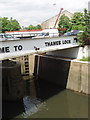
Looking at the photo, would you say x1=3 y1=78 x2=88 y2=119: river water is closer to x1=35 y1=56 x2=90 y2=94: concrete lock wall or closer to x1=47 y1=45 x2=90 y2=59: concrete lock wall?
x1=35 y1=56 x2=90 y2=94: concrete lock wall

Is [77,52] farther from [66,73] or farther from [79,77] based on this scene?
[79,77]

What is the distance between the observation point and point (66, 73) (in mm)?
20375

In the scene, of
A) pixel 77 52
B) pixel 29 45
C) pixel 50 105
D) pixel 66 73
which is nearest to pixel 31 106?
pixel 50 105

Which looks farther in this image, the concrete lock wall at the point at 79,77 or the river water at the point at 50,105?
the concrete lock wall at the point at 79,77

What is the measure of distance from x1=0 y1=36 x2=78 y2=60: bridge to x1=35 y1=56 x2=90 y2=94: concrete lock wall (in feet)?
9.66

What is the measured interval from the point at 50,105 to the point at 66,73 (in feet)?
17.6

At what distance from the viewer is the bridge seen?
1190 cm

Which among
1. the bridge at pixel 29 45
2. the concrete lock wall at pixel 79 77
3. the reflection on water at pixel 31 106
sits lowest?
the reflection on water at pixel 31 106

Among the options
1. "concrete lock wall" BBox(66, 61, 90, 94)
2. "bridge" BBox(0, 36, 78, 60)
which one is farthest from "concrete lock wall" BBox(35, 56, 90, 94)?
"bridge" BBox(0, 36, 78, 60)

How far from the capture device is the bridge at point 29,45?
11898mm

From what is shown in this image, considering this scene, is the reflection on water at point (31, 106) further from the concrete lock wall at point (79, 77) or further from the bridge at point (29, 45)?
the bridge at point (29, 45)

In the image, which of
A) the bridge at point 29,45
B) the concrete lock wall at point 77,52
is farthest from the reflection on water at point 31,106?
the concrete lock wall at point 77,52

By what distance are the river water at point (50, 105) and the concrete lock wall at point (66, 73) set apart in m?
0.92

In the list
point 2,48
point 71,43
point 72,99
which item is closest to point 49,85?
point 72,99
